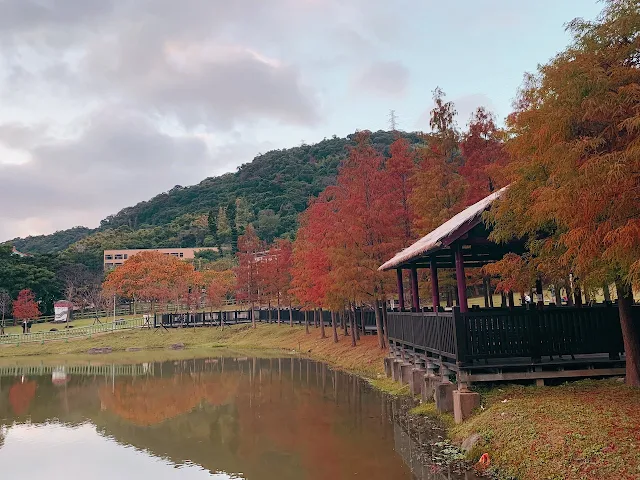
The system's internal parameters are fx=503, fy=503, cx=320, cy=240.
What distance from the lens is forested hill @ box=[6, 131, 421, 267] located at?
10962 cm

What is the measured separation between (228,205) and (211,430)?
4161 inches

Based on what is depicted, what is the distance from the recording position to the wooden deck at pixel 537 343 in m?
10.3

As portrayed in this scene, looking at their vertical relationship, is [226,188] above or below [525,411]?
above

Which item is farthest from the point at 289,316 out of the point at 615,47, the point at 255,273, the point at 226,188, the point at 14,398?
the point at 226,188

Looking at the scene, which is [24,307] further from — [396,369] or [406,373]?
[406,373]

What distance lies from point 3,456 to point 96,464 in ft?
9.35

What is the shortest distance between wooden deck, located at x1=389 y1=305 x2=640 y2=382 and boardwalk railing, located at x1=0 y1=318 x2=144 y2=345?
44.7m

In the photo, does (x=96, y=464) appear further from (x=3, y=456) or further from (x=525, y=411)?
(x=525, y=411)

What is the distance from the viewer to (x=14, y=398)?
2177cm

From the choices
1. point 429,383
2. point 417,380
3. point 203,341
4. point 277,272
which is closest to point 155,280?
point 203,341

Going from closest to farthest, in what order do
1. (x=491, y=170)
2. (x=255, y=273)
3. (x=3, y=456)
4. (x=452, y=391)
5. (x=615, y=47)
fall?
(x=615, y=47) < (x=452, y=391) < (x=3, y=456) < (x=491, y=170) < (x=255, y=273)

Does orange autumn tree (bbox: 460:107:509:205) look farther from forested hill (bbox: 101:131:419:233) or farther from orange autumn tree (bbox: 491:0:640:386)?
forested hill (bbox: 101:131:419:233)

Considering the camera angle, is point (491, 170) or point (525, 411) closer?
point (525, 411)

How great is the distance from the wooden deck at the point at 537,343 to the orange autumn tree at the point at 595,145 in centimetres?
201
